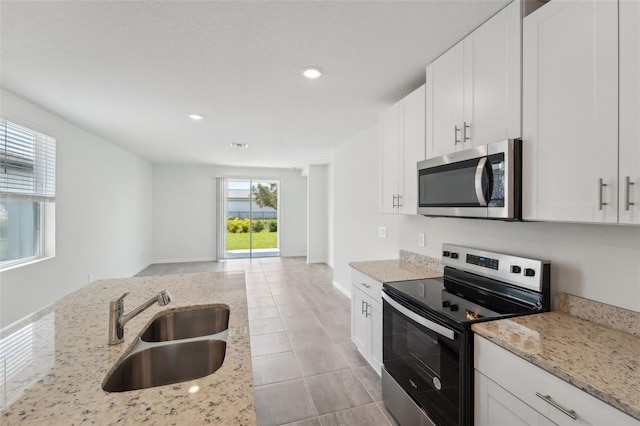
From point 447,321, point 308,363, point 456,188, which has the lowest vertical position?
point 308,363

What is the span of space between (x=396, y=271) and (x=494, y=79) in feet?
5.13

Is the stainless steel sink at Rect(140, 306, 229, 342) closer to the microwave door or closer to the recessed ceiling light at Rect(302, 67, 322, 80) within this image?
the microwave door

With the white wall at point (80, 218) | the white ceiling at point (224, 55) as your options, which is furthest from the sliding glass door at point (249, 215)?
the white ceiling at point (224, 55)

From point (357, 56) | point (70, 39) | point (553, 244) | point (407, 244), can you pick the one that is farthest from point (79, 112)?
point (553, 244)

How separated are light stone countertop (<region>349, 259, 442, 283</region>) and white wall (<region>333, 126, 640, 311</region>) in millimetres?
154

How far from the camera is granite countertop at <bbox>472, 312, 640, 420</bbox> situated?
89 centimetres

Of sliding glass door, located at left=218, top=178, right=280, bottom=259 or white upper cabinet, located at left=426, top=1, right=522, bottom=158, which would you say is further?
sliding glass door, located at left=218, top=178, right=280, bottom=259

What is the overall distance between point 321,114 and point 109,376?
2.95m

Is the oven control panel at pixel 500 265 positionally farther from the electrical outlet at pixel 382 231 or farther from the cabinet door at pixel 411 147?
the electrical outlet at pixel 382 231

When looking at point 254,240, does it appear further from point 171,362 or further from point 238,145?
point 171,362

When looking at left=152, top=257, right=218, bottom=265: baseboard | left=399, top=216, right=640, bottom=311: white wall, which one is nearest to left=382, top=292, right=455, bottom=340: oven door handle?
left=399, top=216, right=640, bottom=311: white wall

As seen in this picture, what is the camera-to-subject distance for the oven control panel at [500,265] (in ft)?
5.05

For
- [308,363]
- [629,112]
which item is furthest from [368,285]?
[629,112]

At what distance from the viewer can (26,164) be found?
9.87 ft
